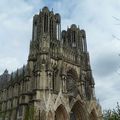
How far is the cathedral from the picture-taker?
37994mm

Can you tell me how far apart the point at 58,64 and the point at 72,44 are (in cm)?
803

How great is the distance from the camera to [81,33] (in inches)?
2023

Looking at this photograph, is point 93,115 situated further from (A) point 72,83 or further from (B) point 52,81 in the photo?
(B) point 52,81

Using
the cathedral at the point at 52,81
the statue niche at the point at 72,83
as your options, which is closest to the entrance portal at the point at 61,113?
the cathedral at the point at 52,81

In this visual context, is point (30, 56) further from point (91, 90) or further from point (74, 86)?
point (91, 90)

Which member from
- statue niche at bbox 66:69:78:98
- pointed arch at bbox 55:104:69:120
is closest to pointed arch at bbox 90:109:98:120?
statue niche at bbox 66:69:78:98

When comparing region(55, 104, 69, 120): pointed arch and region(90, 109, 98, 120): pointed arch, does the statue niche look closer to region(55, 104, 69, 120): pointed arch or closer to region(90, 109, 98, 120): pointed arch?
region(55, 104, 69, 120): pointed arch

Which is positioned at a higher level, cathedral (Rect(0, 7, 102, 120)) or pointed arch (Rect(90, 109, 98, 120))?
cathedral (Rect(0, 7, 102, 120))

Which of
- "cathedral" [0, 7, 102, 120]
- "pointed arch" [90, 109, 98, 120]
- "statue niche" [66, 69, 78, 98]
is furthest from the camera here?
"pointed arch" [90, 109, 98, 120]

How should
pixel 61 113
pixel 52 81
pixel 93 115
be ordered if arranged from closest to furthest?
1. pixel 61 113
2. pixel 52 81
3. pixel 93 115

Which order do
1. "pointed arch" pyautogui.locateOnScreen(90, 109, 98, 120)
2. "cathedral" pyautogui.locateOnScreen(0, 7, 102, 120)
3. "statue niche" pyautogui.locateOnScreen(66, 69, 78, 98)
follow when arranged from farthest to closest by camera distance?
"pointed arch" pyautogui.locateOnScreen(90, 109, 98, 120)
"statue niche" pyautogui.locateOnScreen(66, 69, 78, 98)
"cathedral" pyautogui.locateOnScreen(0, 7, 102, 120)

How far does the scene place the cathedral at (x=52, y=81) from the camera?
37994 millimetres

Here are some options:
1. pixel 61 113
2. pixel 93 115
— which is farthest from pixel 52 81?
pixel 93 115

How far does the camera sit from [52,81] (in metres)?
40.2
